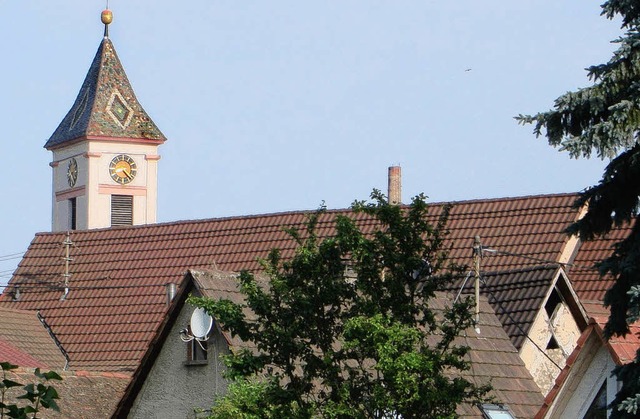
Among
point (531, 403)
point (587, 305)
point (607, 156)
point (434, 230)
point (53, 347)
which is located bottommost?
point (607, 156)

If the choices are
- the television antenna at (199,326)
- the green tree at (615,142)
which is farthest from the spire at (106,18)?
the green tree at (615,142)

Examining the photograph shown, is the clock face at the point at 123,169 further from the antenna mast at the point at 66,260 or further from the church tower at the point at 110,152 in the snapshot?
the antenna mast at the point at 66,260

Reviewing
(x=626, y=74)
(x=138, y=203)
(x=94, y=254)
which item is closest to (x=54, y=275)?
(x=94, y=254)

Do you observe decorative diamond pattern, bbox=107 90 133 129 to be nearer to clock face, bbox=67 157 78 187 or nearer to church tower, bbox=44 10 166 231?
church tower, bbox=44 10 166 231

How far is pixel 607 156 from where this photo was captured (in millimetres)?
Result: 13695

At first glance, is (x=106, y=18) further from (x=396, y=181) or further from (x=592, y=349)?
(x=592, y=349)

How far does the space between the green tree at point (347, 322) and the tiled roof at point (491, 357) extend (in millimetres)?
→ 6571

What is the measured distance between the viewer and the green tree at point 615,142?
535 inches

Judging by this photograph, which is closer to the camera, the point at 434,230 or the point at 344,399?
the point at 344,399

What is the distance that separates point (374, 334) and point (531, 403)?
10186mm

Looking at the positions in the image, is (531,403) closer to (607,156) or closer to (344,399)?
(344,399)

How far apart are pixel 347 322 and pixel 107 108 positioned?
2018 inches

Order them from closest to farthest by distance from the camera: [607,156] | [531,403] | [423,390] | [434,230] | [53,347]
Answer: [607,156]
[423,390]
[434,230]
[531,403]
[53,347]

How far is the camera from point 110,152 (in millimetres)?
67562
